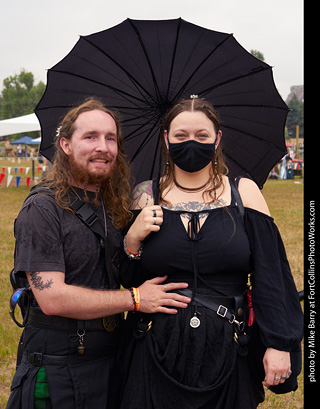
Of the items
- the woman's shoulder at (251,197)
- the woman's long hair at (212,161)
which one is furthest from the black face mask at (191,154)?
the woman's shoulder at (251,197)

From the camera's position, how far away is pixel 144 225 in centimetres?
226

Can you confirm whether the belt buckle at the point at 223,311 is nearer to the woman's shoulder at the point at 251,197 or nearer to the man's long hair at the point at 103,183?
the woman's shoulder at the point at 251,197

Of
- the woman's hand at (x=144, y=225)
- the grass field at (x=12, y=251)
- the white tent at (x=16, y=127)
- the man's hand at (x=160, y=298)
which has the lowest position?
the grass field at (x=12, y=251)

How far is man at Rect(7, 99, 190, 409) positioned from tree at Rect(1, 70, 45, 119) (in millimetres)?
84815

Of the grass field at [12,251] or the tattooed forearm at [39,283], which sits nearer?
the tattooed forearm at [39,283]

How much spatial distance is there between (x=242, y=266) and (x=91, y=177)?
3.01 feet

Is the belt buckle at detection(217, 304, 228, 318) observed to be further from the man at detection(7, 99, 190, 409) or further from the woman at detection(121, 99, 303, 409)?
the man at detection(7, 99, 190, 409)

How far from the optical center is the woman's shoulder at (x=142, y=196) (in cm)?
254

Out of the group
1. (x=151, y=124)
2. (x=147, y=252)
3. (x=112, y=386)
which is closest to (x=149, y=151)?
(x=151, y=124)

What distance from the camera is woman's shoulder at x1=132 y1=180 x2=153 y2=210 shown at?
2535mm

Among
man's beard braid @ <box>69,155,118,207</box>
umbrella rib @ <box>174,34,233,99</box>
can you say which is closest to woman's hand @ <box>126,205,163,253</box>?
man's beard braid @ <box>69,155,118,207</box>

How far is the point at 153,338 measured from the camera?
7.53 feet

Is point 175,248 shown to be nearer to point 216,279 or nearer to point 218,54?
point 216,279

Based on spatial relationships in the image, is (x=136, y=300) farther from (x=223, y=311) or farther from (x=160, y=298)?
(x=223, y=311)
